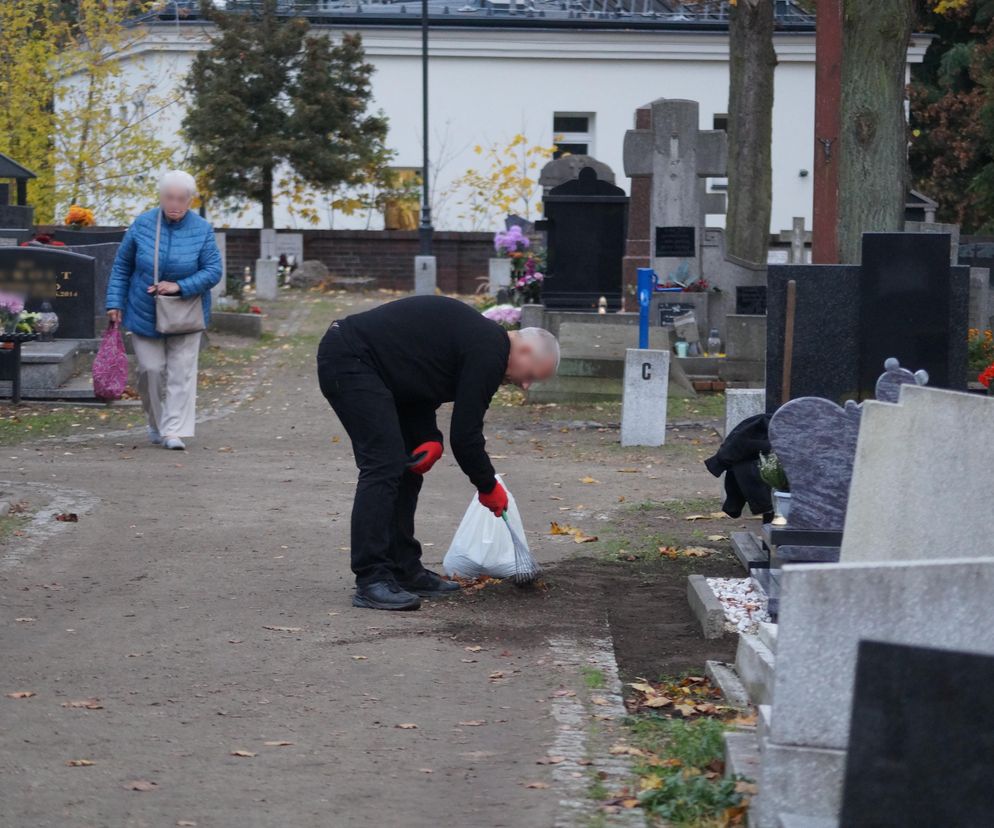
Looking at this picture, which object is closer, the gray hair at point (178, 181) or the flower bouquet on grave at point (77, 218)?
the gray hair at point (178, 181)

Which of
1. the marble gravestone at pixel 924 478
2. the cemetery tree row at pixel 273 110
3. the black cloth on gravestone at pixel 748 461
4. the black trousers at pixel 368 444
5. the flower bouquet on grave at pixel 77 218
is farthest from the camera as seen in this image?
the cemetery tree row at pixel 273 110

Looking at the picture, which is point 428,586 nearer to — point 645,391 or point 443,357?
point 443,357

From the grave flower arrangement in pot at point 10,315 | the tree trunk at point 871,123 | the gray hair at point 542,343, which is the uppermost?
the tree trunk at point 871,123

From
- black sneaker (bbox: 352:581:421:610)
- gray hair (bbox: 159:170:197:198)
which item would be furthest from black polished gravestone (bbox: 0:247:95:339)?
black sneaker (bbox: 352:581:421:610)

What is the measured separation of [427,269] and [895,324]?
74.4ft

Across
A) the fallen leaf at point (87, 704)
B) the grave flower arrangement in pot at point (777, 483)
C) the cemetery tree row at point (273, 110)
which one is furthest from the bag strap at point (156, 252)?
the cemetery tree row at point (273, 110)

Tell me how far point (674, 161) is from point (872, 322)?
37.1ft

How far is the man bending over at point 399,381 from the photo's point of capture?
21.1 feet

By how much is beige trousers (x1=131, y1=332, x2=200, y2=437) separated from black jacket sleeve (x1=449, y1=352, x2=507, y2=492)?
5.37 metres

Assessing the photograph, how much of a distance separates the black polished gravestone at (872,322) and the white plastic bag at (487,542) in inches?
58.8

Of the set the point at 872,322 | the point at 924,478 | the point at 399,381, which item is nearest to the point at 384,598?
the point at 399,381

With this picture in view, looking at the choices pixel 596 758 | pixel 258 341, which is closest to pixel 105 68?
pixel 258 341

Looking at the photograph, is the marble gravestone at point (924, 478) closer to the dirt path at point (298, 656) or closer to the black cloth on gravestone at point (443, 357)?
the dirt path at point (298, 656)

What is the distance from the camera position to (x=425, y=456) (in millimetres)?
6871
